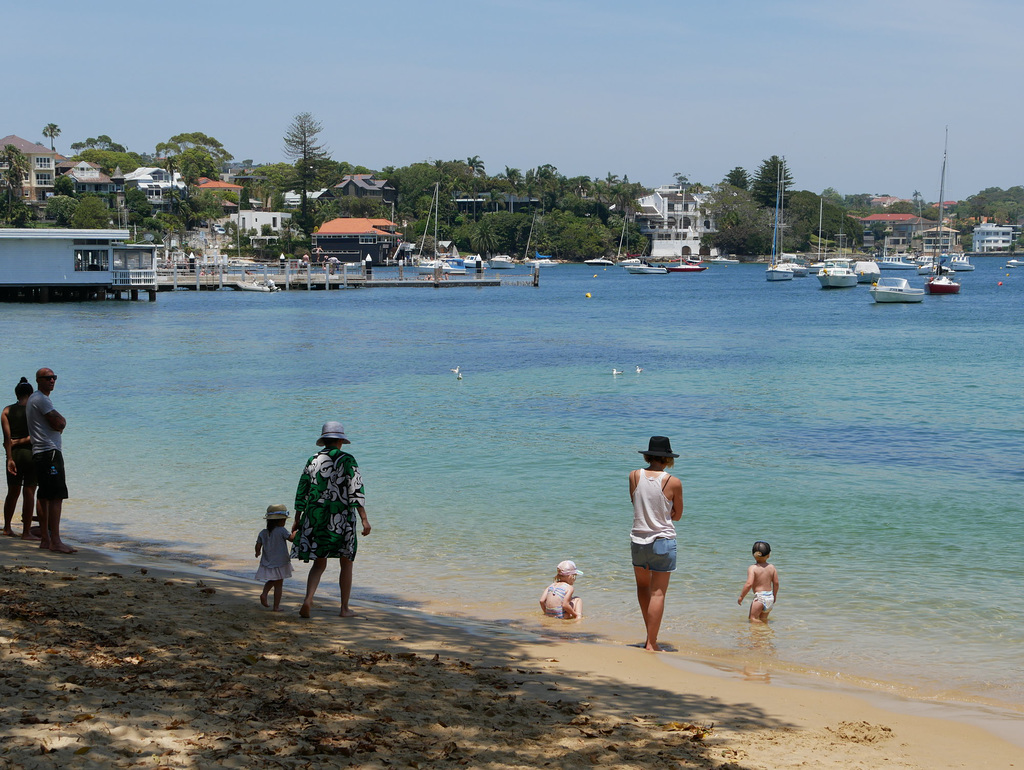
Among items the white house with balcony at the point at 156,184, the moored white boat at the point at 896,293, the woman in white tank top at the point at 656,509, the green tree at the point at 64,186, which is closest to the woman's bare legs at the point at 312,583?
the woman in white tank top at the point at 656,509

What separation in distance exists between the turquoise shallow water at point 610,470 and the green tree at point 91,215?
96690 mm

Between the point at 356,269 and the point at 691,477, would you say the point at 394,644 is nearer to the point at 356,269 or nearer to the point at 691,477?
the point at 691,477

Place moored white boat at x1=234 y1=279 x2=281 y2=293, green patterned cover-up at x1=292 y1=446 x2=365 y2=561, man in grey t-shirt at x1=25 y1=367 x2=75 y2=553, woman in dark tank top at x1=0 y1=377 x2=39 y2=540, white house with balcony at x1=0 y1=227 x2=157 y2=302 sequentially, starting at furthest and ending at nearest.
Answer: moored white boat at x1=234 y1=279 x2=281 y2=293
white house with balcony at x1=0 y1=227 x2=157 y2=302
woman in dark tank top at x1=0 y1=377 x2=39 y2=540
man in grey t-shirt at x1=25 y1=367 x2=75 y2=553
green patterned cover-up at x1=292 y1=446 x2=365 y2=561

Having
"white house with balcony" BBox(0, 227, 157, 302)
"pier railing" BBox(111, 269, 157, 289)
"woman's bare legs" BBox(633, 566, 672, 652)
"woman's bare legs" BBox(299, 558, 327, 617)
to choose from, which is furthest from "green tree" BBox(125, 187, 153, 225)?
"woman's bare legs" BBox(633, 566, 672, 652)

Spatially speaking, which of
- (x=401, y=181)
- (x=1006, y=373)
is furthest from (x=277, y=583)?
(x=401, y=181)

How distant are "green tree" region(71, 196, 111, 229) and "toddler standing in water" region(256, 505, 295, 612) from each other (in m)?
139

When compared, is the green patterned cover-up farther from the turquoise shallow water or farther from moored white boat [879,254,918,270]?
moored white boat [879,254,918,270]

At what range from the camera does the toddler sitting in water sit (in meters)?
9.68

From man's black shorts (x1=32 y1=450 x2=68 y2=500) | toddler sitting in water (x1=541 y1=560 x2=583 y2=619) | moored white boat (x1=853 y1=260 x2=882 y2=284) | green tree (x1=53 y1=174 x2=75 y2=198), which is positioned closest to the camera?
toddler sitting in water (x1=541 y1=560 x2=583 y2=619)

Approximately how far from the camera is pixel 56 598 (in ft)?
26.7

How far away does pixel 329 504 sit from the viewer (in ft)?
26.7

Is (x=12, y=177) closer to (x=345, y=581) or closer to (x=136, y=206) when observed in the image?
(x=136, y=206)

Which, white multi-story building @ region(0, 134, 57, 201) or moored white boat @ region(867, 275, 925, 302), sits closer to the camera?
moored white boat @ region(867, 275, 925, 302)

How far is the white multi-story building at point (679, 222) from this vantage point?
196m
